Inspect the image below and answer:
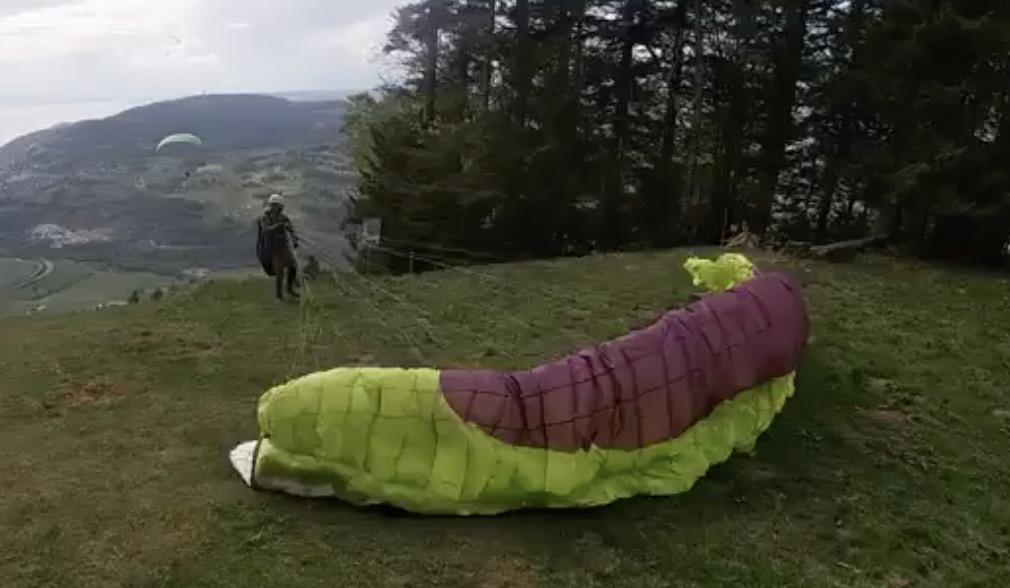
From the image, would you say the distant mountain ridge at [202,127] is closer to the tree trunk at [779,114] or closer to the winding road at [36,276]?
the winding road at [36,276]

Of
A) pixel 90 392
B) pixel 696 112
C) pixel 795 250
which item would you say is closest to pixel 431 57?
pixel 696 112

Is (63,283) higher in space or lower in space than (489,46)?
lower

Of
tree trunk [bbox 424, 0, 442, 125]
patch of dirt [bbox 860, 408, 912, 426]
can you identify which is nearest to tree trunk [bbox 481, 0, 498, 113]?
tree trunk [bbox 424, 0, 442, 125]

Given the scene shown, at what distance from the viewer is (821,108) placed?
54.2 ft

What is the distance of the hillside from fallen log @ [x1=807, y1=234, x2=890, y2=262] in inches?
881

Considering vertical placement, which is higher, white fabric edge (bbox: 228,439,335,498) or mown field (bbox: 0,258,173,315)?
white fabric edge (bbox: 228,439,335,498)

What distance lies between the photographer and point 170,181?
56.4 meters

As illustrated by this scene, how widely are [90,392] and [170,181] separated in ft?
168

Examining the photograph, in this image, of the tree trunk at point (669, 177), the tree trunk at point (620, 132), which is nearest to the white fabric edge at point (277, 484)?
the tree trunk at point (620, 132)

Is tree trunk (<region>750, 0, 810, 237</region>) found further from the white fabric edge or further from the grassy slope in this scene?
the white fabric edge

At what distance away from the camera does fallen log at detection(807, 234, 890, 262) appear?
14078 mm

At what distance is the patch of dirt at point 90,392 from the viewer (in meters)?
8.45

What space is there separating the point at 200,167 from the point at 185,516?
51.7 m

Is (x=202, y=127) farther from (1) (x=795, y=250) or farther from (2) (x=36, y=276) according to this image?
(1) (x=795, y=250)
